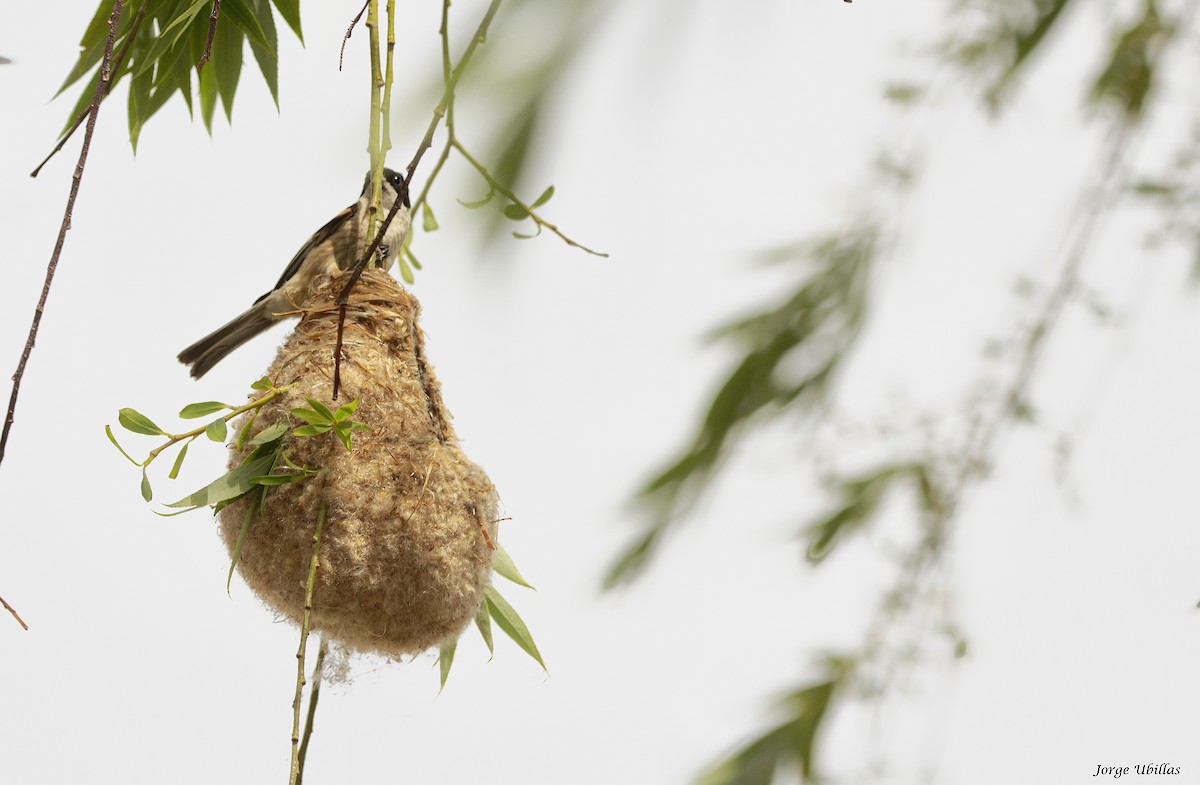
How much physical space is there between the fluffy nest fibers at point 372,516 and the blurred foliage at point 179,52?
371 millimetres

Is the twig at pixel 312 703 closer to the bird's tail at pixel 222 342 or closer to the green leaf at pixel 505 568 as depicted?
the green leaf at pixel 505 568

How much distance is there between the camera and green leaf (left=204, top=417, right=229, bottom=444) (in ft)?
4.33

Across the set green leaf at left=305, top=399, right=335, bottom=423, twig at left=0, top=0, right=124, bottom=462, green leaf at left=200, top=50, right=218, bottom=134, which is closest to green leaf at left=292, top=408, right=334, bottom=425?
green leaf at left=305, top=399, right=335, bottom=423

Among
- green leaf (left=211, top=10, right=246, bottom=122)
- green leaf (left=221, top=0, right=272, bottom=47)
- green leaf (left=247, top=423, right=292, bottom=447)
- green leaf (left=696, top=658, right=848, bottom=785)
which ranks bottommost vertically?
green leaf (left=696, top=658, right=848, bottom=785)

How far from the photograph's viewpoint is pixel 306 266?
87.5 inches

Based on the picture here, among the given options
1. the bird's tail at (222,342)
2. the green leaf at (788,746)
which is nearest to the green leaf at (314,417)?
the green leaf at (788,746)

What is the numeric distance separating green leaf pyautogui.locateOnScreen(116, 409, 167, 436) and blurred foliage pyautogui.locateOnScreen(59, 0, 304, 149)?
16.4 inches

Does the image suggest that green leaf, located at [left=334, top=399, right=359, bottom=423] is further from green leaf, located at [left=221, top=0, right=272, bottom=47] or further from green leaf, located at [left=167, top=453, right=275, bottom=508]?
green leaf, located at [left=221, top=0, right=272, bottom=47]

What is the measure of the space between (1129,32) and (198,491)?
1.08 meters

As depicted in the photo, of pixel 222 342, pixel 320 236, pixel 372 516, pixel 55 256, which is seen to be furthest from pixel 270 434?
pixel 222 342

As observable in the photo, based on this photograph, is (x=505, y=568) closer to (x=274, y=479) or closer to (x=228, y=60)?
(x=274, y=479)

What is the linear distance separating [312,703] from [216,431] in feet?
1.04

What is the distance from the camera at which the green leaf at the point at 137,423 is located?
1.30 m

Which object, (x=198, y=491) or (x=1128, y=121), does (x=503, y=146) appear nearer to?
(x=1128, y=121)
